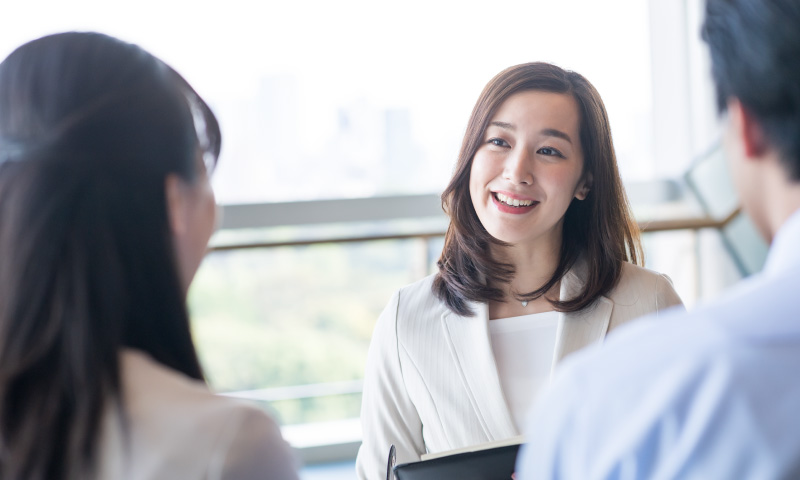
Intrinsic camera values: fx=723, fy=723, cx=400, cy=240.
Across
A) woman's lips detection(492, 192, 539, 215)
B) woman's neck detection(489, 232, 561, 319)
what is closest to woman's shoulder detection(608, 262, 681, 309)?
woman's neck detection(489, 232, 561, 319)

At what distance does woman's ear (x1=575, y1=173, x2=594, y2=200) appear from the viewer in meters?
1.85

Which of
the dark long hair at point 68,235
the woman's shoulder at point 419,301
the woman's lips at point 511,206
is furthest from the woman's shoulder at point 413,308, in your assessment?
the dark long hair at point 68,235

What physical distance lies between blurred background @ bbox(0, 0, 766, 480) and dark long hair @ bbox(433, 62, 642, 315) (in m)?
1.63

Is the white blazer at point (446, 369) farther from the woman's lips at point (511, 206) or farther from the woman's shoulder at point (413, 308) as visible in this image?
the woman's lips at point (511, 206)

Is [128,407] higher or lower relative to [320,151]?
higher

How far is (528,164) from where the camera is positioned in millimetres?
1746

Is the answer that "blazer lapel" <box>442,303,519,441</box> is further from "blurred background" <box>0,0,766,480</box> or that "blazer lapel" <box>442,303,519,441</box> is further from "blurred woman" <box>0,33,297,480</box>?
"blurred background" <box>0,0,766,480</box>

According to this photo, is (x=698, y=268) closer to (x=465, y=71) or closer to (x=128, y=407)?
(x=465, y=71)

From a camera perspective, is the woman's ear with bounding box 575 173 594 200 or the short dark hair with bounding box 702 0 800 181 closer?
the short dark hair with bounding box 702 0 800 181

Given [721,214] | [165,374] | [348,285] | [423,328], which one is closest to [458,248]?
[423,328]

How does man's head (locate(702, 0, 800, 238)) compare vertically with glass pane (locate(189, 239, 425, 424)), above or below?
above

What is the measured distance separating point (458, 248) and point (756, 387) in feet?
4.31

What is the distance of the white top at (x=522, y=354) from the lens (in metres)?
1.69

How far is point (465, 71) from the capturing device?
392 centimetres
